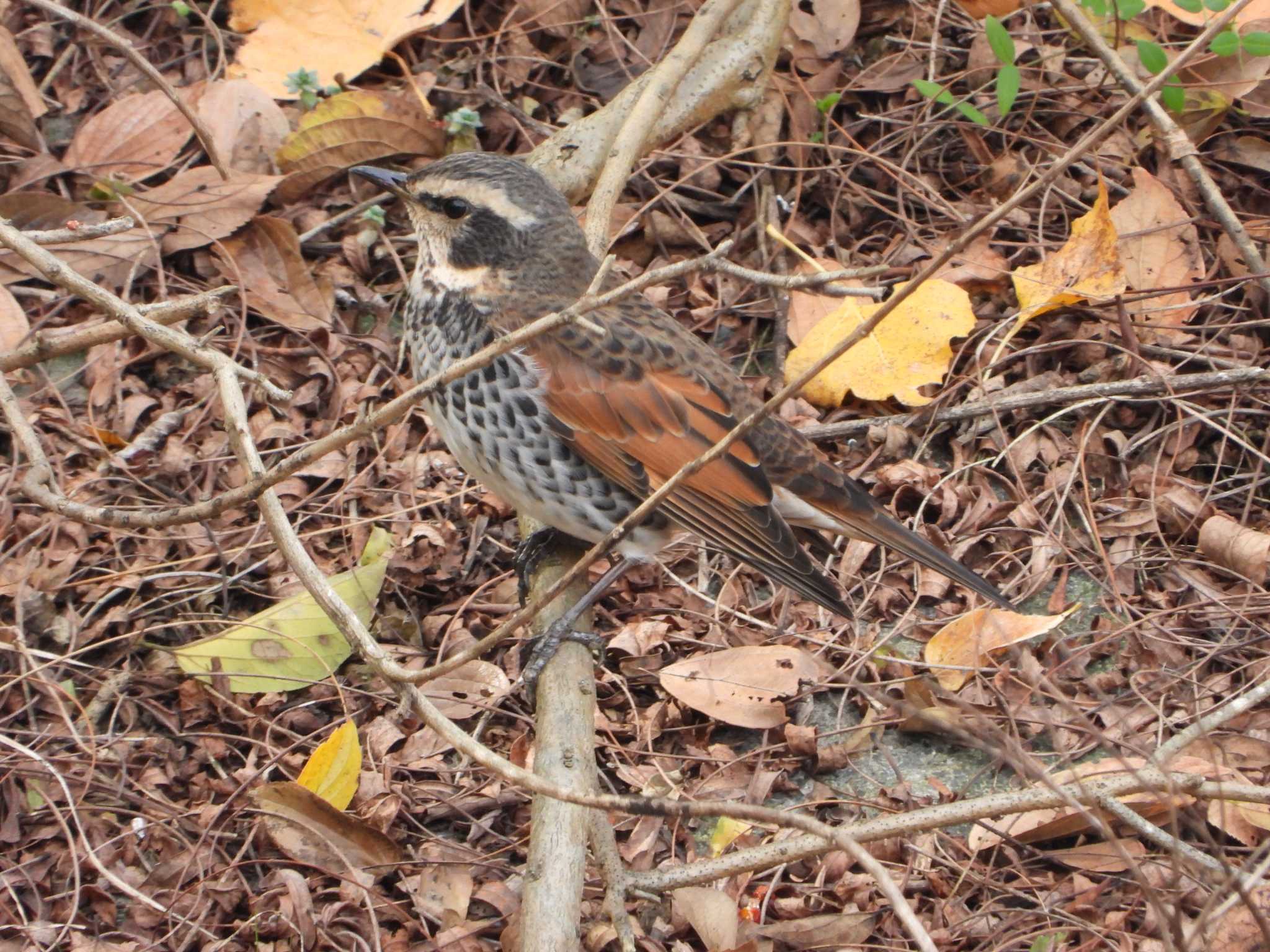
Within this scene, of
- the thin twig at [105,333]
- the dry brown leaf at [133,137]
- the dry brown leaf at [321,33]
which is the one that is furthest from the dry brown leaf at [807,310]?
the dry brown leaf at [133,137]

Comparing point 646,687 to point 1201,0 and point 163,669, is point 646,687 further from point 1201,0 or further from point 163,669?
point 1201,0

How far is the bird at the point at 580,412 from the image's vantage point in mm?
4434

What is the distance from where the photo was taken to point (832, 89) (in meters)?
6.62

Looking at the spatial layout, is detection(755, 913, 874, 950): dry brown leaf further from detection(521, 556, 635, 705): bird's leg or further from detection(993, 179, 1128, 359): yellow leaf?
detection(993, 179, 1128, 359): yellow leaf

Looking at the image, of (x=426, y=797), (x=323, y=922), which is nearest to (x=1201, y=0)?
(x=426, y=797)

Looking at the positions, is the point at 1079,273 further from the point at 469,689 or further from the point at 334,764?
the point at 334,764

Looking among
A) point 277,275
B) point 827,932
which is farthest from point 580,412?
point 277,275

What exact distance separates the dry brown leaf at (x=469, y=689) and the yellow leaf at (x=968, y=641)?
1487 mm

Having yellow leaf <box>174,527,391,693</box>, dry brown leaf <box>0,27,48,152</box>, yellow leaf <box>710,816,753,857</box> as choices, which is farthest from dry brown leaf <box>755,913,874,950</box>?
dry brown leaf <box>0,27,48,152</box>

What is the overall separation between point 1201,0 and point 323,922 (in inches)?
182

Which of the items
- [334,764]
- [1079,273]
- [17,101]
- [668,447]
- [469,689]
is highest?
[17,101]

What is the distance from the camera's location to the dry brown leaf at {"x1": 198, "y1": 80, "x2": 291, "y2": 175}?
6270 millimetres

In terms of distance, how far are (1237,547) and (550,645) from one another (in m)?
2.48

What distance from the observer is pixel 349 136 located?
247 inches
